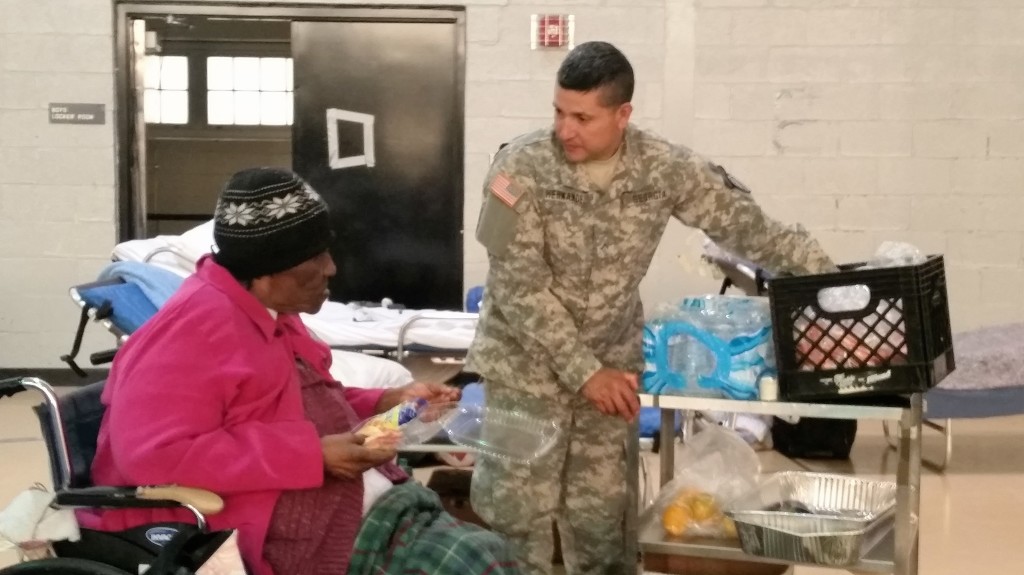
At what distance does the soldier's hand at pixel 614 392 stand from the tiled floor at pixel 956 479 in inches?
51.0

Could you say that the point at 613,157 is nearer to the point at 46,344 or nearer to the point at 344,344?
the point at 344,344

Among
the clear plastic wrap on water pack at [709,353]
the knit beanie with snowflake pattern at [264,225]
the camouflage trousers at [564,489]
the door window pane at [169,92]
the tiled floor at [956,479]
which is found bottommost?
the tiled floor at [956,479]

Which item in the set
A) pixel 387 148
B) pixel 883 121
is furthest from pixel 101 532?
pixel 883 121

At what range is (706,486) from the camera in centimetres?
246

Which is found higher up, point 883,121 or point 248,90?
point 248,90

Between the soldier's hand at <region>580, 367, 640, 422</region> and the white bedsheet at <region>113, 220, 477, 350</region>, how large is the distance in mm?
2194

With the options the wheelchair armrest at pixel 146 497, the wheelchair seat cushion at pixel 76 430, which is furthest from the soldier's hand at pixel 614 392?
the wheelchair seat cushion at pixel 76 430

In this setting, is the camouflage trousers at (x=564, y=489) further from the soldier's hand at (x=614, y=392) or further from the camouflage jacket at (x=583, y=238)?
the soldier's hand at (x=614, y=392)

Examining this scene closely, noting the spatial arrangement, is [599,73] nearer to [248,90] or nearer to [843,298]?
[843,298]

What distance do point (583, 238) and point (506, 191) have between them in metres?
0.20

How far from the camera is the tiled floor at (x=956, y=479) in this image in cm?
335

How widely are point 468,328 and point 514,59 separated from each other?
66.6 inches

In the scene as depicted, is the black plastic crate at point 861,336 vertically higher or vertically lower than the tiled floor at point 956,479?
higher

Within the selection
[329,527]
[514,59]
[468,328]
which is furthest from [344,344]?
[329,527]
